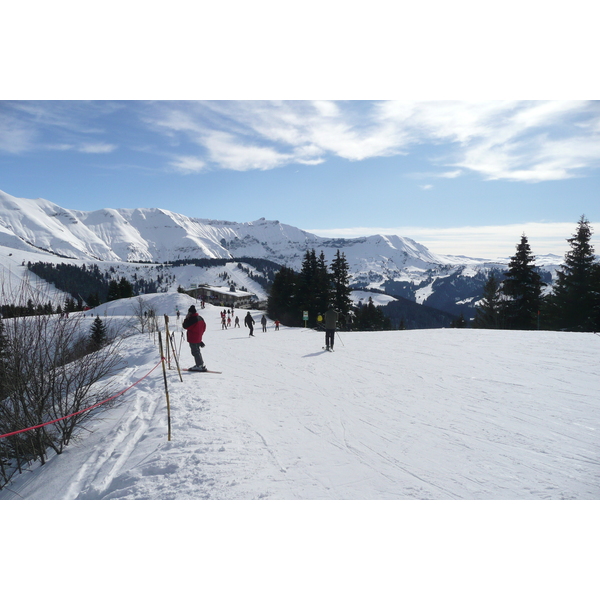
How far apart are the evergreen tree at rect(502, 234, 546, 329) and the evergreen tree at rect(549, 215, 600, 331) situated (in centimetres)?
157

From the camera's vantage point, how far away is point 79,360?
9.18m

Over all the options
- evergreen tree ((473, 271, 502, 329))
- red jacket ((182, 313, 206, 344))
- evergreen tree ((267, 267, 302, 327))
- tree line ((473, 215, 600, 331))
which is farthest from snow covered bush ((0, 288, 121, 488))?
evergreen tree ((473, 271, 502, 329))

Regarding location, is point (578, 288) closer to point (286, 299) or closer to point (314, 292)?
point (314, 292)

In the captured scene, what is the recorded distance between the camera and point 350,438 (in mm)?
6207

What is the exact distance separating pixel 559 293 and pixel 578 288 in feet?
5.42

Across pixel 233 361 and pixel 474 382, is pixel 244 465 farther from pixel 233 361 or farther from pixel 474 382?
pixel 233 361

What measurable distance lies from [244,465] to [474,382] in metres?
6.93

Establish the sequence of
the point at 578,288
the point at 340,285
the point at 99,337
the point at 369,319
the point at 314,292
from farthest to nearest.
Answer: the point at 369,319 < the point at 340,285 < the point at 314,292 < the point at 578,288 < the point at 99,337

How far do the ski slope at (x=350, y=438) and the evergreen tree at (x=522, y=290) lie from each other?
22.9 metres

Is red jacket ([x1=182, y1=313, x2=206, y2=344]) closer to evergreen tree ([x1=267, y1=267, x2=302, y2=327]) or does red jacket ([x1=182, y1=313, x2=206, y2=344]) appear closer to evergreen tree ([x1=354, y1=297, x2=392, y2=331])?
evergreen tree ([x1=267, y1=267, x2=302, y2=327])

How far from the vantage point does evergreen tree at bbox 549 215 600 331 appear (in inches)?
1128

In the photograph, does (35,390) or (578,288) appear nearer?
(35,390)

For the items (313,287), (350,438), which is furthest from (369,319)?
(350,438)

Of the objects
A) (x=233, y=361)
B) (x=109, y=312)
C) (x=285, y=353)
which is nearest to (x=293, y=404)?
(x=233, y=361)
